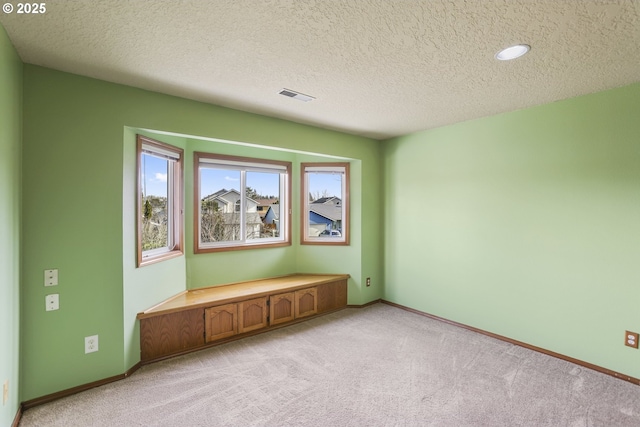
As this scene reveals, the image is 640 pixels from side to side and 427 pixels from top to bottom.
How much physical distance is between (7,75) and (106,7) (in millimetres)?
Result: 835

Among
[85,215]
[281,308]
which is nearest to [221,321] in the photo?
[281,308]

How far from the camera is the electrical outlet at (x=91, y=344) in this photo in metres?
2.24

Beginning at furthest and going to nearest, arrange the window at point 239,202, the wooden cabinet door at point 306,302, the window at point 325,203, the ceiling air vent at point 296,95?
the window at point 325,203 < the wooden cabinet door at point 306,302 < the window at point 239,202 < the ceiling air vent at point 296,95

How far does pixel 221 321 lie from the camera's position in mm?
3053

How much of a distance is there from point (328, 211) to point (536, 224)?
2501mm

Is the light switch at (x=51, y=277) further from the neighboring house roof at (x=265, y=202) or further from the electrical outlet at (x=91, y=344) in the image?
the neighboring house roof at (x=265, y=202)

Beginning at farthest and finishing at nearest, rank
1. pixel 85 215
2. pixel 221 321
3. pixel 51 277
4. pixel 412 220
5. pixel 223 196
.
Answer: pixel 412 220 → pixel 223 196 → pixel 221 321 → pixel 85 215 → pixel 51 277

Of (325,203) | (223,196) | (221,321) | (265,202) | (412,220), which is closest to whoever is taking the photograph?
(221,321)

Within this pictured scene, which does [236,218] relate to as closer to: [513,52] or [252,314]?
[252,314]

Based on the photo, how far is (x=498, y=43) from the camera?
178 cm

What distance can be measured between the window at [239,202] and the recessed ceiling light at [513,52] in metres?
2.78

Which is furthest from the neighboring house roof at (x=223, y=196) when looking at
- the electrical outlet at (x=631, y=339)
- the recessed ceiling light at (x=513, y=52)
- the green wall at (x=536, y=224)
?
the electrical outlet at (x=631, y=339)

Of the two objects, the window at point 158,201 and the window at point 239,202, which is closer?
the window at point 158,201

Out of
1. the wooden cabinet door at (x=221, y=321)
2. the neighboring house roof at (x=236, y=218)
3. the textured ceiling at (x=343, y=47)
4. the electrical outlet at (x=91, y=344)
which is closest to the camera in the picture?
the textured ceiling at (x=343, y=47)
